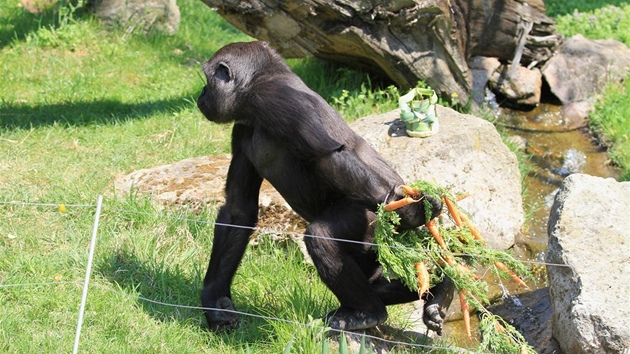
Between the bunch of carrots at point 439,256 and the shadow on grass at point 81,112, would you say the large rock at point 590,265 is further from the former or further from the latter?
the shadow on grass at point 81,112

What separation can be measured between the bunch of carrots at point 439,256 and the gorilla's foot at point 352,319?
286 millimetres

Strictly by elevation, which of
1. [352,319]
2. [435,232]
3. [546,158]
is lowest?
[546,158]

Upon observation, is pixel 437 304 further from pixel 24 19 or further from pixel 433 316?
pixel 24 19

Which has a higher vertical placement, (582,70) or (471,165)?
(471,165)

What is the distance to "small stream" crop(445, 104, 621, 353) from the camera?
592 centimetres

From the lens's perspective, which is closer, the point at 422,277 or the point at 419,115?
the point at 422,277

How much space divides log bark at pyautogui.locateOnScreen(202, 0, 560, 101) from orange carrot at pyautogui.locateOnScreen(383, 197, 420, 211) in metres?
3.51

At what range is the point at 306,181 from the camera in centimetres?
477

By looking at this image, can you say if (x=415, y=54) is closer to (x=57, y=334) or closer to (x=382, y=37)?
(x=382, y=37)

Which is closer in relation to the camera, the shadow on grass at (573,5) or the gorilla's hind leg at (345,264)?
the gorilla's hind leg at (345,264)

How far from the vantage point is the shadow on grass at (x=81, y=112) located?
7637mm

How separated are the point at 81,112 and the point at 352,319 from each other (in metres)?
4.31

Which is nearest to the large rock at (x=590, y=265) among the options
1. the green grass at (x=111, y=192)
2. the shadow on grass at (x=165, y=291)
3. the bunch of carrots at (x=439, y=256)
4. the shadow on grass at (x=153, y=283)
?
the bunch of carrots at (x=439, y=256)

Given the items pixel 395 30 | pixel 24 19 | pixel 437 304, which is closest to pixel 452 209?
pixel 437 304
